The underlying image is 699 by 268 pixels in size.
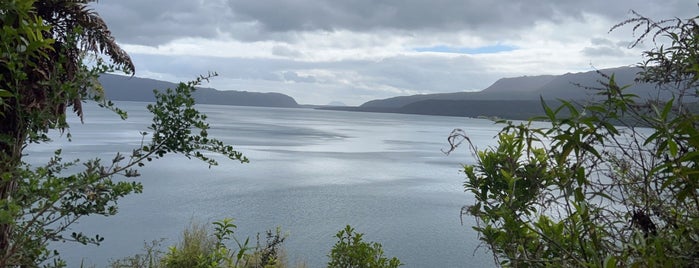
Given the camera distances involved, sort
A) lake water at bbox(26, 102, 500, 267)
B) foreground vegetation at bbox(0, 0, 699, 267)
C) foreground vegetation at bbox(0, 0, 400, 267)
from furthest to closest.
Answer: lake water at bbox(26, 102, 500, 267), foreground vegetation at bbox(0, 0, 400, 267), foreground vegetation at bbox(0, 0, 699, 267)

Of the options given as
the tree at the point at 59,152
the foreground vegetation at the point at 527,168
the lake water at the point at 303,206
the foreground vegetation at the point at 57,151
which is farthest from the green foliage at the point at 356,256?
the tree at the point at 59,152

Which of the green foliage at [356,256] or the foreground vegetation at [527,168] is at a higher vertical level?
the foreground vegetation at [527,168]

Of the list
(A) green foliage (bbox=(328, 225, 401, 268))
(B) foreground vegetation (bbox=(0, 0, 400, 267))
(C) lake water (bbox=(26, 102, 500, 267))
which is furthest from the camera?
(C) lake water (bbox=(26, 102, 500, 267))

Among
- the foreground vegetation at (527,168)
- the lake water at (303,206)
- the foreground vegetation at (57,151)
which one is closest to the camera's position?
the foreground vegetation at (527,168)

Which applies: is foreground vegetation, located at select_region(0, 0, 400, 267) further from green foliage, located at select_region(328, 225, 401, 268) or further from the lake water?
the lake water

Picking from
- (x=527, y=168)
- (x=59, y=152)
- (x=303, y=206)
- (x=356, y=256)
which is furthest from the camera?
(x=303, y=206)

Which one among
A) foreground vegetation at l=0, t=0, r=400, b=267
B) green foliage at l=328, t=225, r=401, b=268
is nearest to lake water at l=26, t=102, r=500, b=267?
green foliage at l=328, t=225, r=401, b=268

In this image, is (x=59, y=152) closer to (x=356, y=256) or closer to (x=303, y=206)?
(x=356, y=256)

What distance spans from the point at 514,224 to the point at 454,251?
14453 mm

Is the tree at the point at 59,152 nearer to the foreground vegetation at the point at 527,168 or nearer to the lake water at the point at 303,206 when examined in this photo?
the foreground vegetation at the point at 527,168

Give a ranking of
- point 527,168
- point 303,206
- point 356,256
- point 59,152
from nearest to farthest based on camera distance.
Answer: point 527,168
point 59,152
point 356,256
point 303,206

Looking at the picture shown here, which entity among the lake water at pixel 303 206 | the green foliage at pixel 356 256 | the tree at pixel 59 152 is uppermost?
the tree at pixel 59 152

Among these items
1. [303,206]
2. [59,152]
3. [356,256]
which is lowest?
[303,206]

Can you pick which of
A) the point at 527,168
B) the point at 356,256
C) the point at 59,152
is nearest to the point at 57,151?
the point at 59,152
